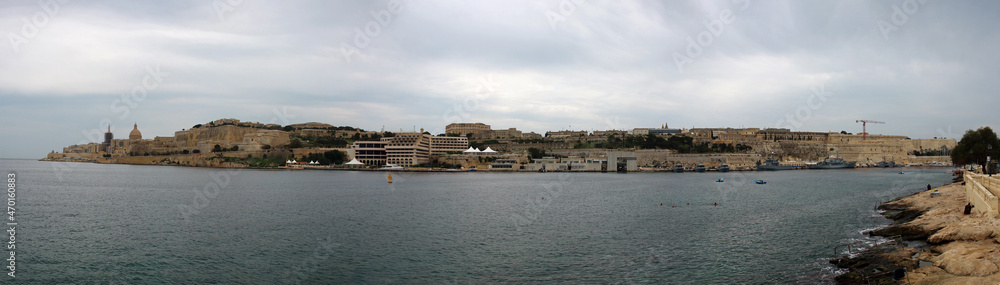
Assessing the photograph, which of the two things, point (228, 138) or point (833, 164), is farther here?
point (228, 138)

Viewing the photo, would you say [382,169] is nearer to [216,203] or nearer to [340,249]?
[216,203]

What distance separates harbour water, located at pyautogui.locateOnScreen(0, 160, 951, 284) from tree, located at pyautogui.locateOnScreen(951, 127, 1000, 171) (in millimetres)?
10868

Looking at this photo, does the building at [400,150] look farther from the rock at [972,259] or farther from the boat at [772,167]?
the rock at [972,259]

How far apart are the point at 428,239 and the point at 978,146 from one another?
38424mm

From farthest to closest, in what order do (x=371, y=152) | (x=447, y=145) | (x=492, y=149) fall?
(x=492, y=149), (x=447, y=145), (x=371, y=152)

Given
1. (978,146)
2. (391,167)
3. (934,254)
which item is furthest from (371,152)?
(934,254)

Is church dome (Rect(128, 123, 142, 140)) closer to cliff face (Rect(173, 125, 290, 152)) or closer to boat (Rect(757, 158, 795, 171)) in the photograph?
cliff face (Rect(173, 125, 290, 152))

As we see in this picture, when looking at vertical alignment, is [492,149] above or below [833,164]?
above

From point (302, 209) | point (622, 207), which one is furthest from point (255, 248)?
point (622, 207)

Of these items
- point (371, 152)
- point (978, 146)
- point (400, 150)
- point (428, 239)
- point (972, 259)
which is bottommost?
point (428, 239)

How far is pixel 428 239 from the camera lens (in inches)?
725

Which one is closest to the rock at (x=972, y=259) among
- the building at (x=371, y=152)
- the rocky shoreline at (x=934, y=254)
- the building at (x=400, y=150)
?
the rocky shoreline at (x=934, y=254)

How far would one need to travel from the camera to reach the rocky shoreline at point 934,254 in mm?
10688

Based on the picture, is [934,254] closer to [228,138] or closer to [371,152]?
[371,152]
